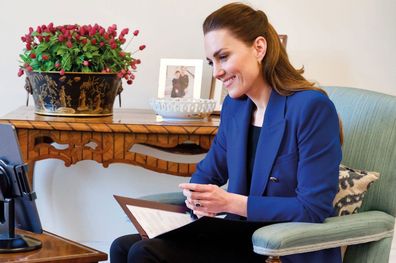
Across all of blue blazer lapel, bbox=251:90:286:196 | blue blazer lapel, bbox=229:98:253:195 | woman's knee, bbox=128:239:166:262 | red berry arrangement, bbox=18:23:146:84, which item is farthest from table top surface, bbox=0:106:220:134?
woman's knee, bbox=128:239:166:262

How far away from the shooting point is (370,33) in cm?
277

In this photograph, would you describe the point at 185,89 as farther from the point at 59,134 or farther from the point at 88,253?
the point at 88,253

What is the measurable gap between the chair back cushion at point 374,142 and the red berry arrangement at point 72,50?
832 millimetres

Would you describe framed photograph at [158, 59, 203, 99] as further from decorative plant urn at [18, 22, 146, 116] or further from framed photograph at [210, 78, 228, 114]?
decorative plant urn at [18, 22, 146, 116]

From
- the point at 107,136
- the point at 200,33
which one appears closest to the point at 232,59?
the point at 107,136

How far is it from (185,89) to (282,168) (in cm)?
94

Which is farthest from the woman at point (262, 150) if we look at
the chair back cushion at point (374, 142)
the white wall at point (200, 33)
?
the white wall at point (200, 33)

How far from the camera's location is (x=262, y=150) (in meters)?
1.75

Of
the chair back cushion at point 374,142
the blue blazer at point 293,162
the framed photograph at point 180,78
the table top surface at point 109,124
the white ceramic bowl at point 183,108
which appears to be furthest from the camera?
the framed photograph at point 180,78

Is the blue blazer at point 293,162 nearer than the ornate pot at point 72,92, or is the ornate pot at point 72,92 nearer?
the blue blazer at point 293,162

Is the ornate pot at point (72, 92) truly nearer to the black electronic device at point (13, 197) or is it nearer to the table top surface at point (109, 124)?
the table top surface at point (109, 124)

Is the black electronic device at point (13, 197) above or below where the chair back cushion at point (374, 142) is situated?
below

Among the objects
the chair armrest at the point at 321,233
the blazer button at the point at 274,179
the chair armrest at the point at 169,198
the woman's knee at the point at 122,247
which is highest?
the blazer button at the point at 274,179

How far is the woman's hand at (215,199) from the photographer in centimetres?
166
